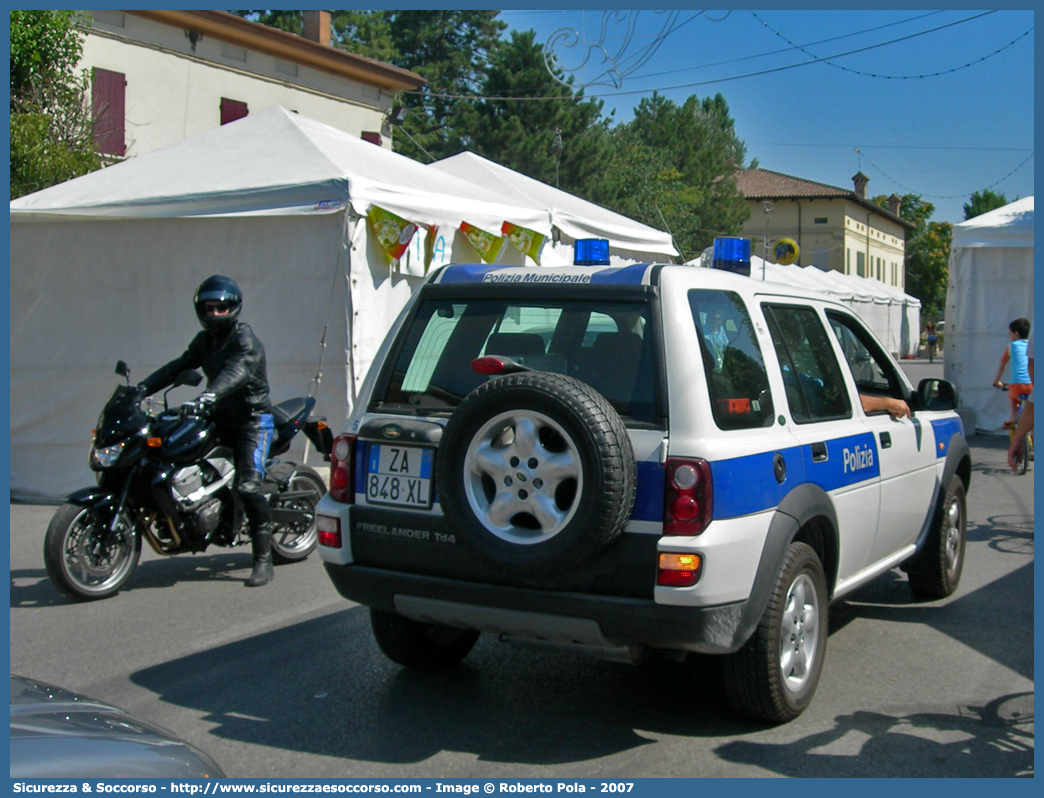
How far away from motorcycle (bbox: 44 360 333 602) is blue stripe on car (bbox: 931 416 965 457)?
14.2ft

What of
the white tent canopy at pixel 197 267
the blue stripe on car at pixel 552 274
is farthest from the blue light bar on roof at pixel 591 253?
the white tent canopy at pixel 197 267

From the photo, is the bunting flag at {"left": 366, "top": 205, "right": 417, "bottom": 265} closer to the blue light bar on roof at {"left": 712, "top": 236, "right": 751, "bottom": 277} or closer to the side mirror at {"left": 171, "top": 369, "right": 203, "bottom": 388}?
the side mirror at {"left": 171, "top": 369, "right": 203, "bottom": 388}

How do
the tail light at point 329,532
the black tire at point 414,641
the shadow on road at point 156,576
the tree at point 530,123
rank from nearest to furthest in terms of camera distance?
the tail light at point 329,532 → the black tire at point 414,641 → the shadow on road at point 156,576 → the tree at point 530,123

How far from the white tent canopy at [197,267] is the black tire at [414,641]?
464 cm

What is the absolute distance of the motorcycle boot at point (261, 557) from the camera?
664 centimetres

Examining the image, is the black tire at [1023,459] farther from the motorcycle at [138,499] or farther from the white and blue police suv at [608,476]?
the motorcycle at [138,499]

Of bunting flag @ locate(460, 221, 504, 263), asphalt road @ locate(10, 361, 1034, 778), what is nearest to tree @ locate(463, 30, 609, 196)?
bunting flag @ locate(460, 221, 504, 263)

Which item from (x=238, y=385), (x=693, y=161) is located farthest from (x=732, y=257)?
(x=693, y=161)

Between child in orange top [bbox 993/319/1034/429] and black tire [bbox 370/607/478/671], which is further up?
child in orange top [bbox 993/319/1034/429]

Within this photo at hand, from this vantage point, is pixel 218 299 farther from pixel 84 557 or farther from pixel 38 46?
pixel 38 46

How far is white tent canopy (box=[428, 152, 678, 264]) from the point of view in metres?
12.3

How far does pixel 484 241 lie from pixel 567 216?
1.87 meters

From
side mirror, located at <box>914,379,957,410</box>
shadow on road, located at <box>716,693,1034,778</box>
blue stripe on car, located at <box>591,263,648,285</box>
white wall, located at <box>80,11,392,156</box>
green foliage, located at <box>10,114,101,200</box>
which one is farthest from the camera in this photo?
white wall, located at <box>80,11,392,156</box>
